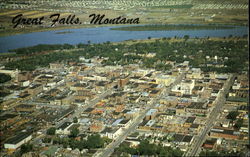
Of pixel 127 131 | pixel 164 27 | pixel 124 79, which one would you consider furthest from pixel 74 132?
pixel 164 27

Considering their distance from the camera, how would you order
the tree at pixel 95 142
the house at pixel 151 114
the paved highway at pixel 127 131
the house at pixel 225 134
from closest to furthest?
the paved highway at pixel 127 131 < the tree at pixel 95 142 < the house at pixel 225 134 < the house at pixel 151 114

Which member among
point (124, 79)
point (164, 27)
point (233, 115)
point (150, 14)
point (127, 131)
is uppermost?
point (150, 14)

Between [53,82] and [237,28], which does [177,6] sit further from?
[53,82]

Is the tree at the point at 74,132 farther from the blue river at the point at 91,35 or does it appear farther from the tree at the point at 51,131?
the blue river at the point at 91,35

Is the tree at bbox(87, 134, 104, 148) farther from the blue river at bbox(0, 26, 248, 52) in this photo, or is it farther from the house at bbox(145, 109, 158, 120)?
the blue river at bbox(0, 26, 248, 52)

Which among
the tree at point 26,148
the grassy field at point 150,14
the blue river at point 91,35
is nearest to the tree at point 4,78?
the blue river at point 91,35

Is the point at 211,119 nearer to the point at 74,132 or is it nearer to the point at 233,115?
the point at 233,115

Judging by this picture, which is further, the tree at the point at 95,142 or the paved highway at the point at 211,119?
the tree at the point at 95,142
